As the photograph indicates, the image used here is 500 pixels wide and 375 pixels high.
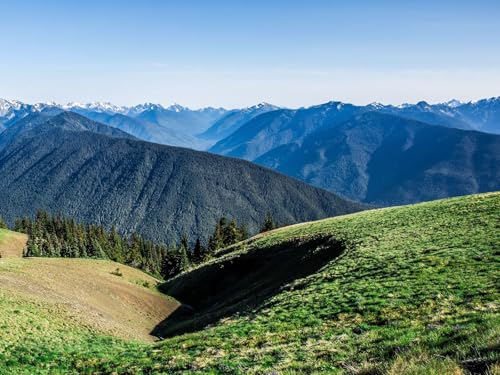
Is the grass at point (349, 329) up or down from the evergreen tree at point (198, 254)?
up

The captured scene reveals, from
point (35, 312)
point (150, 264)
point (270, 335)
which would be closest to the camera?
point (270, 335)

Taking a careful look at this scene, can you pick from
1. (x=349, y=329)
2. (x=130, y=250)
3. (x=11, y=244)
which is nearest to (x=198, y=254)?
(x=130, y=250)

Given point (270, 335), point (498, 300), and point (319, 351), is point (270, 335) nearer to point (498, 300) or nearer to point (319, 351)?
point (319, 351)

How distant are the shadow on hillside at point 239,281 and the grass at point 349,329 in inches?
173

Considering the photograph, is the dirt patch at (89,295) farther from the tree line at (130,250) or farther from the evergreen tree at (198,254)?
the evergreen tree at (198,254)

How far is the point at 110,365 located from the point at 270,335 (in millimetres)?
7999

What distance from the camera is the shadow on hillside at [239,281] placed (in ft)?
120

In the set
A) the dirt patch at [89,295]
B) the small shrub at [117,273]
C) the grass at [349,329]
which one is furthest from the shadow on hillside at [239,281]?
the small shrub at [117,273]

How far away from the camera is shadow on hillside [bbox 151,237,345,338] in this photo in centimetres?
3644

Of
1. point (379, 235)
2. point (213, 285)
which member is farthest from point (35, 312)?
point (379, 235)

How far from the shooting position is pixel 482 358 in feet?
29.9

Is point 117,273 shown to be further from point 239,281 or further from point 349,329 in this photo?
point 349,329

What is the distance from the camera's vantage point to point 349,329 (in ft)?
63.2

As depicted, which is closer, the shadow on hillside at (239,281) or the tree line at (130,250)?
the shadow on hillside at (239,281)
